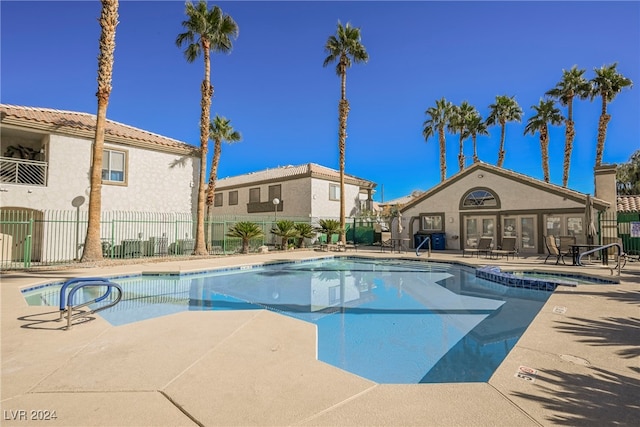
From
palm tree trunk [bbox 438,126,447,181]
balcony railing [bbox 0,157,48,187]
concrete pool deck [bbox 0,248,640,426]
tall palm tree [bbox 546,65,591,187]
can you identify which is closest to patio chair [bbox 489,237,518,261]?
concrete pool deck [bbox 0,248,640,426]

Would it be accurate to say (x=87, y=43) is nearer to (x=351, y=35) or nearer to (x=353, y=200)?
(x=351, y=35)

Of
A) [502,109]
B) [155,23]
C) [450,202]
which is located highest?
[502,109]

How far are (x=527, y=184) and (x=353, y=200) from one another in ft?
50.0

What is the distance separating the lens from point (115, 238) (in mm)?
16750

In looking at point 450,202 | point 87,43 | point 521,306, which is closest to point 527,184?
point 450,202

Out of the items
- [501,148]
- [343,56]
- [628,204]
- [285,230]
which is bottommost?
[285,230]

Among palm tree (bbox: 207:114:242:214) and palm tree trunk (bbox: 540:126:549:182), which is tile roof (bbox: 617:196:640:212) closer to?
palm tree trunk (bbox: 540:126:549:182)

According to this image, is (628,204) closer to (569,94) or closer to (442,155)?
(569,94)

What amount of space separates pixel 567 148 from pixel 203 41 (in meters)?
31.7

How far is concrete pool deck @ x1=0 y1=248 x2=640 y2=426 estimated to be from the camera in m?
2.79

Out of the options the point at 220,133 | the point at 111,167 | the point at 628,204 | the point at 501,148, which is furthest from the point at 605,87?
the point at 111,167

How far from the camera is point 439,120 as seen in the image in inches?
1328

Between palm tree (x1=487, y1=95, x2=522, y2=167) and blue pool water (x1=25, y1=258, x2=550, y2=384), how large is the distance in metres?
24.9

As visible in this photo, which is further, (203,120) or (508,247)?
(203,120)
